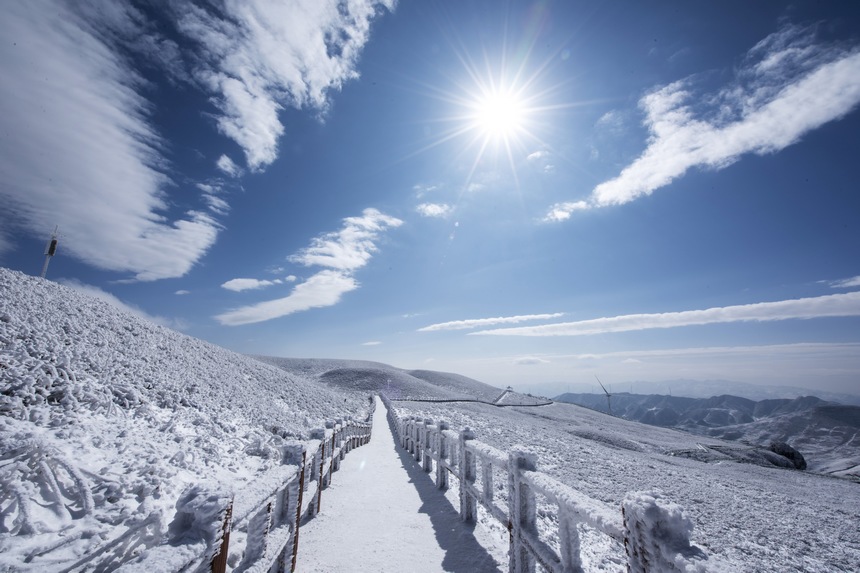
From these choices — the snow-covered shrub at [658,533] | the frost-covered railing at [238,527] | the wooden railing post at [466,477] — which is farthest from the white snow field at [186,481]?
the wooden railing post at [466,477]

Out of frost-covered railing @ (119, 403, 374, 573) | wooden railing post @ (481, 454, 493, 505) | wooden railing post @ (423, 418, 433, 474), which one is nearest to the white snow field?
frost-covered railing @ (119, 403, 374, 573)

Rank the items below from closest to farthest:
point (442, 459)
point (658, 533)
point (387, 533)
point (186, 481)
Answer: point (658, 533) < point (387, 533) < point (186, 481) < point (442, 459)

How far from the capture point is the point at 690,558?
1927 millimetres

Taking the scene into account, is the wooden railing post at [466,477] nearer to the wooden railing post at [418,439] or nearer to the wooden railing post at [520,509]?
the wooden railing post at [520,509]

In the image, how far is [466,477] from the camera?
629 centimetres

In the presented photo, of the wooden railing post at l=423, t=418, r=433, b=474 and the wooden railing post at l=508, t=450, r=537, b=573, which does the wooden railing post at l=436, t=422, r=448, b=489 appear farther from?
the wooden railing post at l=508, t=450, r=537, b=573

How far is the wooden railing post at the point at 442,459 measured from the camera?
811 centimetres

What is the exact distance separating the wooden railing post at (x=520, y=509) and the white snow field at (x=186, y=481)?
0.76 metres

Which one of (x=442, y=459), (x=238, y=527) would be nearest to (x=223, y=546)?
(x=238, y=527)

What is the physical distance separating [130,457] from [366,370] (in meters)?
72.8

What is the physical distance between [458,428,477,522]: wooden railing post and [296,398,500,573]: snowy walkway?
7.7 inches

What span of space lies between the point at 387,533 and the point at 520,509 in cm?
268

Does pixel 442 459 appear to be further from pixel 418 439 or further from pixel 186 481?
pixel 186 481

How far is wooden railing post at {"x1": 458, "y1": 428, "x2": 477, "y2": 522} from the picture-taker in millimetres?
6137
